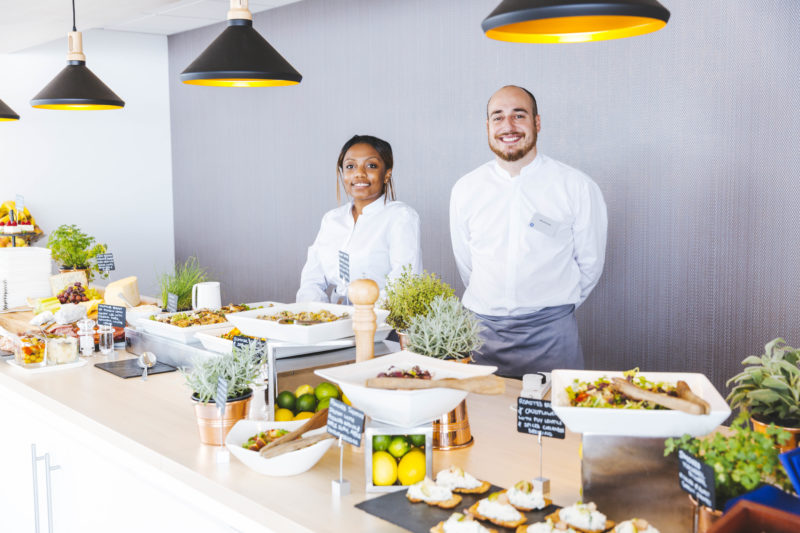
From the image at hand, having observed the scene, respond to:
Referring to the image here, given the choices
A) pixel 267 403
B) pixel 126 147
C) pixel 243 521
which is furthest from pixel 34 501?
pixel 126 147

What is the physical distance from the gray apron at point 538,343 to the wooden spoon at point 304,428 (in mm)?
1696

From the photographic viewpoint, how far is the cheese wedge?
11.3ft

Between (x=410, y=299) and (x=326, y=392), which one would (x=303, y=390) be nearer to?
(x=326, y=392)

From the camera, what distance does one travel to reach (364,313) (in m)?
1.87

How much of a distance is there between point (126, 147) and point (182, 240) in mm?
1033

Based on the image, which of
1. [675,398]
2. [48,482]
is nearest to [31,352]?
[48,482]

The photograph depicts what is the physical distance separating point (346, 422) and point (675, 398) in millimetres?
632

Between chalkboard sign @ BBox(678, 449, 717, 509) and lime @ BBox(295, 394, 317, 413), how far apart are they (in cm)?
94

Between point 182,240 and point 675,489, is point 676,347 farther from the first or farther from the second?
point 182,240

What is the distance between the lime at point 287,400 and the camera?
1.87 m

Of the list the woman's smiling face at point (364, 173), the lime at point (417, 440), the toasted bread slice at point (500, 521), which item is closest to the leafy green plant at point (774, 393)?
the toasted bread slice at point (500, 521)

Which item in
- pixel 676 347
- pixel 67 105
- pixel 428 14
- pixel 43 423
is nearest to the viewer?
pixel 43 423

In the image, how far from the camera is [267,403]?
78.3 inches

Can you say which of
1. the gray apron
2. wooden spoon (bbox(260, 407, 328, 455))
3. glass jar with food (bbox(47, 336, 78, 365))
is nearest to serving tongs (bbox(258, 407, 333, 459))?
wooden spoon (bbox(260, 407, 328, 455))
